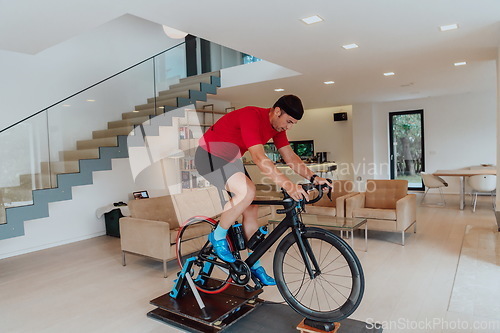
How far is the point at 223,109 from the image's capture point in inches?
360

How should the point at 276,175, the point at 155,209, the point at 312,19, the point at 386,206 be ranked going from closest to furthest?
the point at 276,175 → the point at 312,19 → the point at 155,209 → the point at 386,206

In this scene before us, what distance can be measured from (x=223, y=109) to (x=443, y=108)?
5.95m

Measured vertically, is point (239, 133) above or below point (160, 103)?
below

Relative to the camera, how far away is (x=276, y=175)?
2162 millimetres

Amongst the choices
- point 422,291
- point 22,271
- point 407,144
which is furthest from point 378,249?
point 407,144

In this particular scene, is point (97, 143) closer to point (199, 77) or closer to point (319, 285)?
point (199, 77)

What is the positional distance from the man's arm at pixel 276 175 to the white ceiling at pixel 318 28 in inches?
69.0

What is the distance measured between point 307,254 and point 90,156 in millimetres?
3986

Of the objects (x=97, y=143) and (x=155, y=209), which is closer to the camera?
(x=155, y=209)

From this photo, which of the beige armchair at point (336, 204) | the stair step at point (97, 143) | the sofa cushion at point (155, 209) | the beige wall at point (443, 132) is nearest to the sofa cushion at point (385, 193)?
Result: the beige armchair at point (336, 204)

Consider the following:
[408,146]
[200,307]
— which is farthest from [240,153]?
[408,146]

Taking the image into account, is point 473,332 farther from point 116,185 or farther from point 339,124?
point 339,124

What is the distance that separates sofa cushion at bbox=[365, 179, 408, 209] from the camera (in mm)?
5278

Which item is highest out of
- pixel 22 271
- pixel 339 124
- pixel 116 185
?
pixel 339 124
